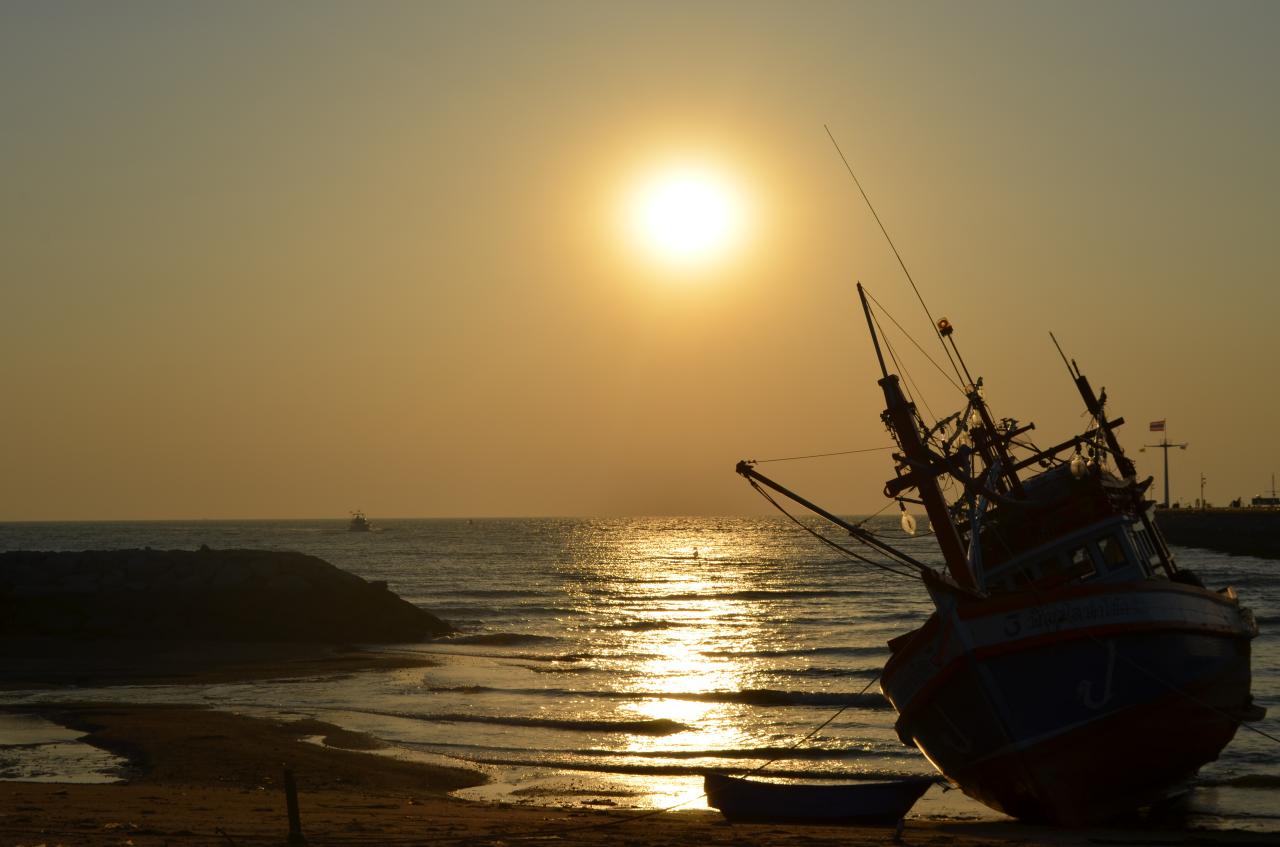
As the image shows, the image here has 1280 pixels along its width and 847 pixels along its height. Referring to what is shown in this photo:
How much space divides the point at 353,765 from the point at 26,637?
104 ft

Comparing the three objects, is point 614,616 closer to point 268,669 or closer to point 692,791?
point 268,669

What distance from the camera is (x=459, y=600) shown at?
8731 cm

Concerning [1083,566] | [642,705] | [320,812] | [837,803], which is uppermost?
[1083,566]

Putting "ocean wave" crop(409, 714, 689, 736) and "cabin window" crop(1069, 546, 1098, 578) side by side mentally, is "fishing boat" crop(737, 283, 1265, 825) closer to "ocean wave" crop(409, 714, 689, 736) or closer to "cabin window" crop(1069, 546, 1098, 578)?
"cabin window" crop(1069, 546, 1098, 578)

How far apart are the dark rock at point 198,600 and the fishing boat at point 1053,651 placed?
39.5 meters

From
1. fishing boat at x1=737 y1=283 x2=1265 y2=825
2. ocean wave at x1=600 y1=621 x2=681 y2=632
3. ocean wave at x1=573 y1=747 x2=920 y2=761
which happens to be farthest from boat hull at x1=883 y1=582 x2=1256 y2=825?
ocean wave at x1=600 y1=621 x2=681 y2=632

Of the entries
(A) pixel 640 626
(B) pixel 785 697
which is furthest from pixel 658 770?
(A) pixel 640 626

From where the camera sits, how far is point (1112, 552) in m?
22.3

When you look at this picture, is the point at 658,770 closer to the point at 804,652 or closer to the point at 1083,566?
the point at 1083,566

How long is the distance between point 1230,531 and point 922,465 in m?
122

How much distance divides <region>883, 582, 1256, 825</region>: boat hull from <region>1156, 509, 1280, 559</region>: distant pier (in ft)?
340

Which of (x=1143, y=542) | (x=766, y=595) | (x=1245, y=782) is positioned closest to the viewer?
(x=1143, y=542)

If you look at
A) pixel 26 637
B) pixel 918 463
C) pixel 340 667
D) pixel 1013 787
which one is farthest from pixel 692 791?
pixel 26 637

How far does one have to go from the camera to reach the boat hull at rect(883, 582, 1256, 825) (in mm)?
19781
